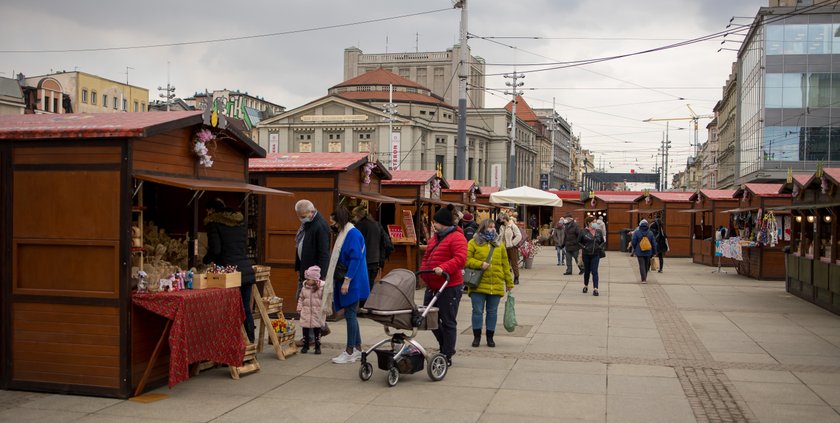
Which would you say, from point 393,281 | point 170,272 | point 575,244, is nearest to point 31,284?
point 170,272

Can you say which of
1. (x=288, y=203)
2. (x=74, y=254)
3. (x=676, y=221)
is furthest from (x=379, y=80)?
(x=74, y=254)

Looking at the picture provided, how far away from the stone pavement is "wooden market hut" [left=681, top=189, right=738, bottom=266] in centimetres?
1565

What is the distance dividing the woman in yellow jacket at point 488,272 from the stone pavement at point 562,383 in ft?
1.32

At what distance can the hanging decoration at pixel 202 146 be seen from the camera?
28.4 ft

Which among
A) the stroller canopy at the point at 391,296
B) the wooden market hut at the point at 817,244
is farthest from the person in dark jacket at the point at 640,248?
the stroller canopy at the point at 391,296

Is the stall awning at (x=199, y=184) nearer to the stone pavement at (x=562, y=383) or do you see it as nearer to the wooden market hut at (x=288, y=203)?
the stone pavement at (x=562, y=383)

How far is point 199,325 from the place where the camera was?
25.7 feet

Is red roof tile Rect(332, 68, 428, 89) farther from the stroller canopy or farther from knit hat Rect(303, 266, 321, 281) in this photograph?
the stroller canopy

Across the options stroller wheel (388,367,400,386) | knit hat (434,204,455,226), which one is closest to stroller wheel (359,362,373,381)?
stroller wheel (388,367,400,386)

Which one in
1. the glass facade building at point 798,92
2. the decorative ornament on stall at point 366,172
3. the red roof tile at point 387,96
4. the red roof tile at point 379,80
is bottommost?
the decorative ornament on stall at point 366,172

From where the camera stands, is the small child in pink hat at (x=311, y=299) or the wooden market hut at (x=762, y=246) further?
the wooden market hut at (x=762, y=246)

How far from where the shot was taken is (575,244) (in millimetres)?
23750

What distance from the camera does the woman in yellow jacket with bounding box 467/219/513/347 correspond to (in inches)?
404

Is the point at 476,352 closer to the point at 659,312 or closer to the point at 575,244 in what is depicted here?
the point at 659,312
